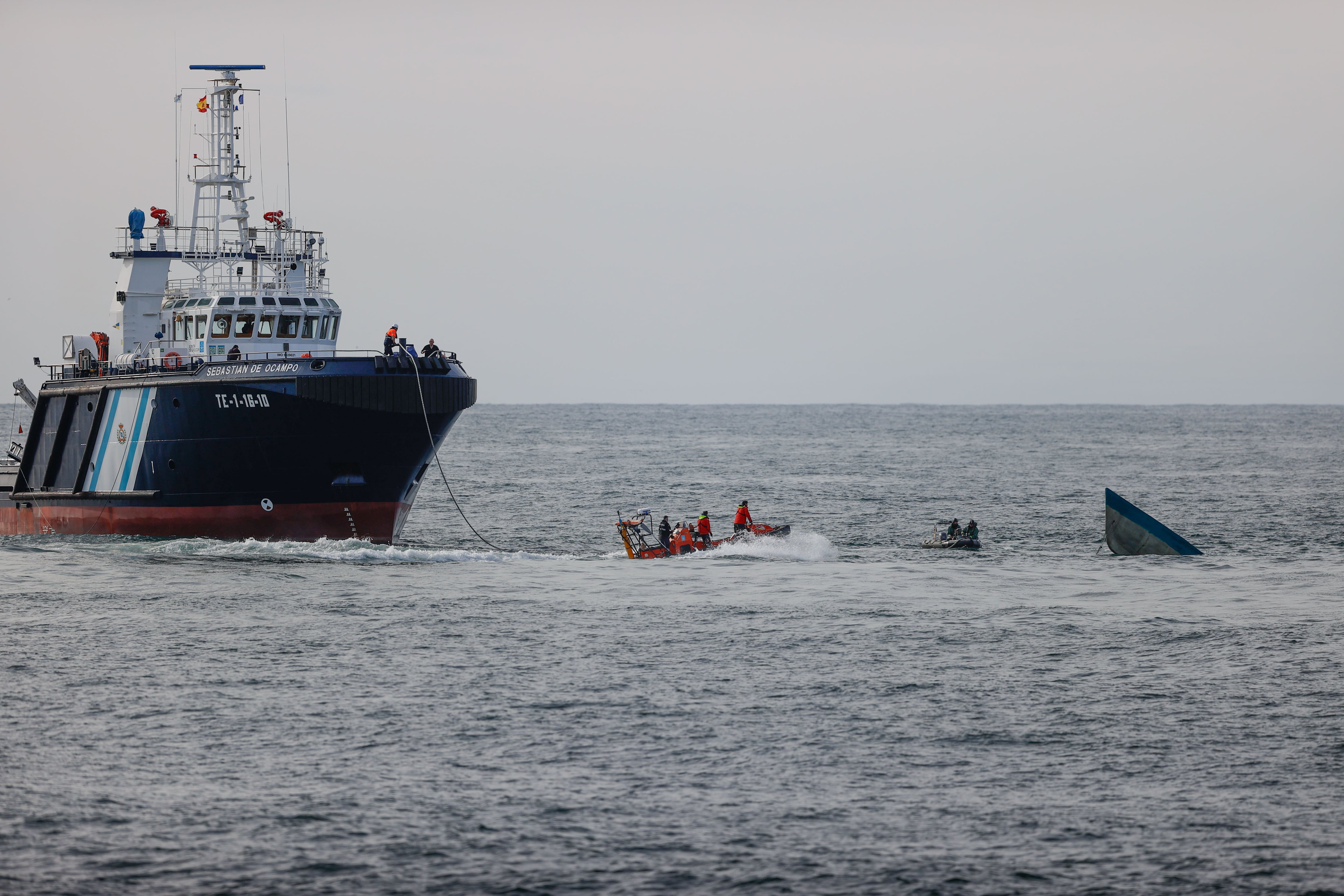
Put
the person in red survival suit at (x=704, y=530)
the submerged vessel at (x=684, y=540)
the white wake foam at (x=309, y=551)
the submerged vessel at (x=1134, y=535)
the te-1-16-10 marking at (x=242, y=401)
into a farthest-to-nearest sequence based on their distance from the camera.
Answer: the submerged vessel at (x=1134, y=535)
the submerged vessel at (x=684, y=540)
the person in red survival suit at (x=704, y=530)
the white wake foam at (x=309, y=551)
the te-1-16-10 marking at (x=242, y=401)

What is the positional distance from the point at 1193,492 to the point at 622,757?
73026 mm

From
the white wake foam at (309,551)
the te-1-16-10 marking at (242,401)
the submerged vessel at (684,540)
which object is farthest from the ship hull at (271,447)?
the submerged vessel at (684,540)

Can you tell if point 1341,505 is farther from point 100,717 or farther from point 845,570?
point 100,717

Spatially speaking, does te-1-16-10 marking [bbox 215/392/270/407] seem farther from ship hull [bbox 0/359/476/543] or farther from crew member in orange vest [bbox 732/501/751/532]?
crew member in orange vest [bbox 732/501/751/532]

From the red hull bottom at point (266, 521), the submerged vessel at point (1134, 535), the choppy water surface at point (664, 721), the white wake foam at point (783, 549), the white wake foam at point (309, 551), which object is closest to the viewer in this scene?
the choppy water surface at point (664, 721)

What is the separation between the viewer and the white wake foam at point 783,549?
47.1m

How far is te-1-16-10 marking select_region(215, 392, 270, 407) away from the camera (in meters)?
42.7

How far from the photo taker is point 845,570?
151 ft

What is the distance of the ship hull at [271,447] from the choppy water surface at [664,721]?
1.28 m

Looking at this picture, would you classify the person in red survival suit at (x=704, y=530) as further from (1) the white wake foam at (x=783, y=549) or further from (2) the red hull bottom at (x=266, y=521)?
(2) the red hull bottom at (x=266, y=521)

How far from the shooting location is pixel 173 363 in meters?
47.0

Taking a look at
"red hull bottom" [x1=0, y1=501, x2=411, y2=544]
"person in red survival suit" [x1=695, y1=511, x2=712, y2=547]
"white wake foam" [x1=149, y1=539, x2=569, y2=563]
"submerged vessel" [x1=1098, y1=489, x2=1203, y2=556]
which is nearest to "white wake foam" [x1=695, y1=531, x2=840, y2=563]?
"person in red survival suit" [x1=695, y1=511, x2=712, y2=547]

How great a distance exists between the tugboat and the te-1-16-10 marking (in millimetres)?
68

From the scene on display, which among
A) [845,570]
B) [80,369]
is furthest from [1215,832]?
[80,369]
